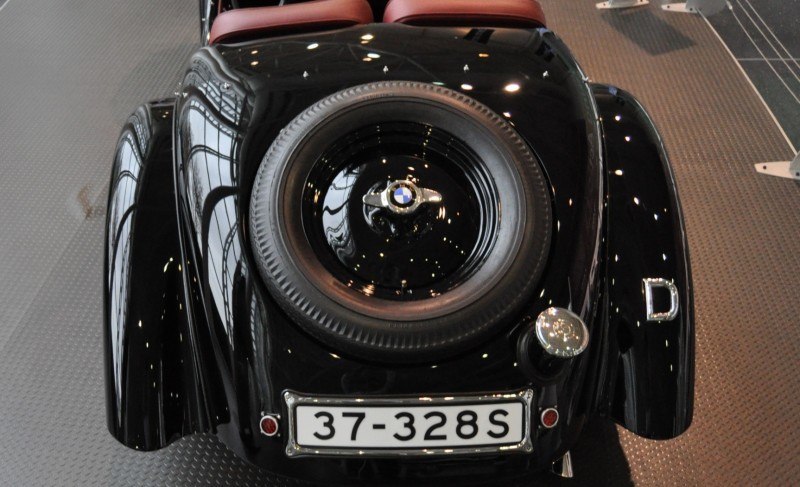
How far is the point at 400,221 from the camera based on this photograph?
146 centimetres

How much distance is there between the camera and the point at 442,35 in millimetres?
1850

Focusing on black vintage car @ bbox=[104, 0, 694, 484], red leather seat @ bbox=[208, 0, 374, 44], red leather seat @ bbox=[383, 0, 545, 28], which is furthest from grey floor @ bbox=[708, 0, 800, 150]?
red leather seat @ bbox=[208, 0, 374, 44]

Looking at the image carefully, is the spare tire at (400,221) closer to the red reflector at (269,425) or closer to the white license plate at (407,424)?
the white license plate at (407,424)

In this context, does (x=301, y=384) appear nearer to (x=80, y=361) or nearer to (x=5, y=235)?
(x=80, y=361)

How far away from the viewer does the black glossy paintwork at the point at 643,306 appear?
157 centimetres

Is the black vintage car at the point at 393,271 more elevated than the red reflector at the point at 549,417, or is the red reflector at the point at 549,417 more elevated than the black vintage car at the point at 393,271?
the black vintage car at the point at 393,271

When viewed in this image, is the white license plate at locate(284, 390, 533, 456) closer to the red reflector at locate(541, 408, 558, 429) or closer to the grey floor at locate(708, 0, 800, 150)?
the red reflector at locate(541, 408, 558, 429)

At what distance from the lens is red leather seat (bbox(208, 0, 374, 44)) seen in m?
1.97

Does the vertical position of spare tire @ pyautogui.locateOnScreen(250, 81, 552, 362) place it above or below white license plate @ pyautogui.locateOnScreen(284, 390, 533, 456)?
above

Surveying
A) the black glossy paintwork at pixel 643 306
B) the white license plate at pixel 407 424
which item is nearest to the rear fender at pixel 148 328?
the white license plate at pixel 407 424

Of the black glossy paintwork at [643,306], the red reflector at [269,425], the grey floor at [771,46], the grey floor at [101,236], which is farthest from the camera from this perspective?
the grey floor at [771,46]

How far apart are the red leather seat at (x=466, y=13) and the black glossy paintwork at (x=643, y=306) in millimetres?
494

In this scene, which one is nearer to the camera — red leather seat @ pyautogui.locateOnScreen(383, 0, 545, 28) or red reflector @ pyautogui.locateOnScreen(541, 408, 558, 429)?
red reflector @ pyautogui.locateOnScreen(541, 408, 558, 429)

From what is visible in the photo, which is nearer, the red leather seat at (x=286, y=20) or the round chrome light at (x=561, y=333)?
the round chrome light at (x=561, y=333)
